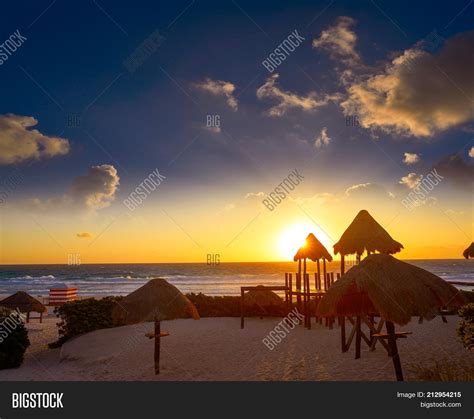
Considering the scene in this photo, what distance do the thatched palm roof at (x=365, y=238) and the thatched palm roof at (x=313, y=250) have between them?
6.09 feet

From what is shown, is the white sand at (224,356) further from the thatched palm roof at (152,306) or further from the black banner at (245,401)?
the black banner at (245,401)

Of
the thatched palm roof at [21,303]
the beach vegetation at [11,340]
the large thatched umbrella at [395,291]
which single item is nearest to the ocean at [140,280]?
the thatched palm roof at [21,303]

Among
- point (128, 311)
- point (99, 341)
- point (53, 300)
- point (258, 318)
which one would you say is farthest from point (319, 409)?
A: point (53, 300)

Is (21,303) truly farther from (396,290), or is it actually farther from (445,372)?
(445,372)

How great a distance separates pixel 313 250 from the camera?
2155cm

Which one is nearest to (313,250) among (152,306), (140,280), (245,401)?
(152,306)

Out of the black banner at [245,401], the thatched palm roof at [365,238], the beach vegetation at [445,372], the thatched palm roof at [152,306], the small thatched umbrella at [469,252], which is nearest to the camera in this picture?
the black banner at [245,401]

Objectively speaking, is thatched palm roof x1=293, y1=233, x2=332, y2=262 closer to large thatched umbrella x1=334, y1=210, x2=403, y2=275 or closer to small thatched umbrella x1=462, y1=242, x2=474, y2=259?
large thatched umbrella x1=334, y1=210, x2=403, y2=275

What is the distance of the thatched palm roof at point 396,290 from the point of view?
9.72 meters

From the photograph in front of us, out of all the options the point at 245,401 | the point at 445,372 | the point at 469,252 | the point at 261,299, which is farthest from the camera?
the point at 469,252

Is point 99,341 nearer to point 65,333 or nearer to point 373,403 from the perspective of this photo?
point 65,333

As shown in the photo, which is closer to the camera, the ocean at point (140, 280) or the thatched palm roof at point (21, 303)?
the thatched palm roof at point (21, 303)

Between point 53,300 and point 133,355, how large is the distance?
25.1 metres

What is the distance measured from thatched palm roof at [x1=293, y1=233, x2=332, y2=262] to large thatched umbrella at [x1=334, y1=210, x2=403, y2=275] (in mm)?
1807
